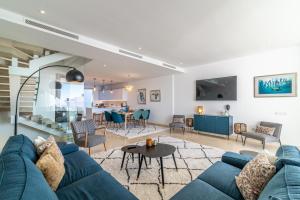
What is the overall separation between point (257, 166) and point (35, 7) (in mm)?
3703

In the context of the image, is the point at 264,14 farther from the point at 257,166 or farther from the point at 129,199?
the point at 129,199

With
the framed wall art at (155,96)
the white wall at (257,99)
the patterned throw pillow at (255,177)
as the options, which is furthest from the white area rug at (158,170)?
the framed wall art at (155,96)

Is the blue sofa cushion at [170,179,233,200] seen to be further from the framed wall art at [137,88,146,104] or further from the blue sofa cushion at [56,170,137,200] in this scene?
the framed wall art at [137,88,146,104]

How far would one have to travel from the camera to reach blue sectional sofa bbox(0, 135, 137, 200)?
873mm

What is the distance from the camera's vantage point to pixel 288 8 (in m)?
2.40

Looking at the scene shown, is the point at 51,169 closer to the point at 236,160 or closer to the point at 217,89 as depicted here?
the point at 236,160

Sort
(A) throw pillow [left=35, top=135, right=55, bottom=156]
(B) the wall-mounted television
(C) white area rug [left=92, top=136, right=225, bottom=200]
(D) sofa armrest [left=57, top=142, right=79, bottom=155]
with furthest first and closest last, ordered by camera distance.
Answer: (B) the wall-mounted television, (D) sofa armrest [left=57, top=142, right=79, bottom=155], (C) white area rug [left=92, top=136, right=225, bottom=200], (A) throw pillow [left=35, top=135, right=55, bottom=156]

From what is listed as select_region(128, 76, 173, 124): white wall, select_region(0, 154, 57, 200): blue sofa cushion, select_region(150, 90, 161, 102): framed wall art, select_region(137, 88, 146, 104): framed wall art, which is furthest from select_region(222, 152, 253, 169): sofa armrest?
select_region(137, 88, 146, 104): framed wall art

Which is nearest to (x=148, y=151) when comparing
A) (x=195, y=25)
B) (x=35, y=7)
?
(x=195, y=25)

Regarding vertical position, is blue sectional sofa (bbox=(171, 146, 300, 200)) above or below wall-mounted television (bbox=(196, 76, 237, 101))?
below

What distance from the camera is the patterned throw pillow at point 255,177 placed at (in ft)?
4.24

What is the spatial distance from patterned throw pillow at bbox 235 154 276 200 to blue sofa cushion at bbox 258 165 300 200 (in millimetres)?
209

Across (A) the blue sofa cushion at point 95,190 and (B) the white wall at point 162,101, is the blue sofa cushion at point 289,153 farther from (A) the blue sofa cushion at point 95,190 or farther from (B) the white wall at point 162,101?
(B) the white wall at point 162,101

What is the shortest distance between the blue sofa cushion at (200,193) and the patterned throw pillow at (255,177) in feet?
0.57
